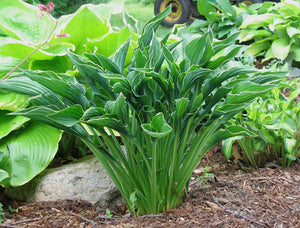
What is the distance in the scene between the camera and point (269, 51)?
18.0 ft

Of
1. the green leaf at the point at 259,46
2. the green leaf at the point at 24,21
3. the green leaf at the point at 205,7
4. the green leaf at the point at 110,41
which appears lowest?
the green leaf at the point at 259,46

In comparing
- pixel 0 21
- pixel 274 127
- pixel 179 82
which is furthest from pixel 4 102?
pixel 274 127

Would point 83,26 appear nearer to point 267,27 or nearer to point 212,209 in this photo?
point 212,209

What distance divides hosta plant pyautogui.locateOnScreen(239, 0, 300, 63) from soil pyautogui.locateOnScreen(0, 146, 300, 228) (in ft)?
9.90

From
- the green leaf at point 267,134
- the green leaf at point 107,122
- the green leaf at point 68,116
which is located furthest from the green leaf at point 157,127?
the green leaf at point 267,134

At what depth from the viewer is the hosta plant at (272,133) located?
8.46 feet

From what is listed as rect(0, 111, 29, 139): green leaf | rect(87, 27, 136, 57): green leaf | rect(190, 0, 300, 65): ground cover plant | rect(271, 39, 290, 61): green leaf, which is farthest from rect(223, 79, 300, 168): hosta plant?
rect(271, 39, 290, 61): green leaf

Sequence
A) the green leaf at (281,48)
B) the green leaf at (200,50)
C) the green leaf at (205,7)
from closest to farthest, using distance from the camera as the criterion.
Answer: the green leaf at (200,50), the green leaf at (281,48), the green leaf at (205,7)

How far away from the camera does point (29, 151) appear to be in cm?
237

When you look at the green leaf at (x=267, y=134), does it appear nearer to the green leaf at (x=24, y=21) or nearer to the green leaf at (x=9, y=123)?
the green leaf at (x=9, y=123)

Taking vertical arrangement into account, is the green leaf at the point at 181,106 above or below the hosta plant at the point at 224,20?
above

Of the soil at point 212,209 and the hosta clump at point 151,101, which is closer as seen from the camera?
the hosta clump at point 151,101

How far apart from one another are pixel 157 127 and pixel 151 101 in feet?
1.00

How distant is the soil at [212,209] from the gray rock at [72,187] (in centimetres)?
6
